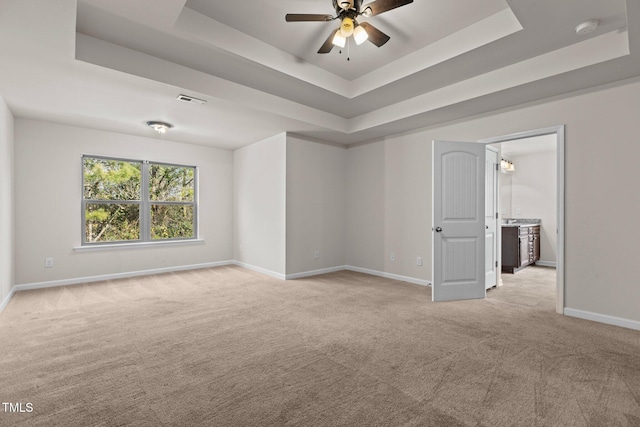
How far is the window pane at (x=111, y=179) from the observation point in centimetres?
530

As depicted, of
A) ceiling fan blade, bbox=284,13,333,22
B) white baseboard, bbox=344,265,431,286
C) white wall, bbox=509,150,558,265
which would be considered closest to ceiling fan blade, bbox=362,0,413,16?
ceiling fan blade, bbox=284,13,333,22

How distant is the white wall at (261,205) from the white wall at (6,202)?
3.47 meters

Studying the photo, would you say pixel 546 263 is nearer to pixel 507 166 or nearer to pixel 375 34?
pixel 507 166

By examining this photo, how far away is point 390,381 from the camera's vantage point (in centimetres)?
215

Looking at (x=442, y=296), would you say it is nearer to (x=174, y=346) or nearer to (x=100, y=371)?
(x=174, y=346)

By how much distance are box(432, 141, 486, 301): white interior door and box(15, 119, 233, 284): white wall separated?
4.78 metres

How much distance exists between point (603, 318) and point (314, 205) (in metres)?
4.15

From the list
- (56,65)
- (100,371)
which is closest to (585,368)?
(100,371)

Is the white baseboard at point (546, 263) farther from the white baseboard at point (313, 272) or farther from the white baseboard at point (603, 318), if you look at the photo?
the white baseboard at point (313, 272)

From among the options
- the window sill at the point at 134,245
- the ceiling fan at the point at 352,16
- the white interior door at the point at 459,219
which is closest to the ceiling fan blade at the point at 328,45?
the ceiling fan at the point at 352,16

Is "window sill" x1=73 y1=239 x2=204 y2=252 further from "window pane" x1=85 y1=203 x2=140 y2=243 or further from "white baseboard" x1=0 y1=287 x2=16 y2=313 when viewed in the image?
"white baseboard" x1=0 y1=287 x2=16 y2=313

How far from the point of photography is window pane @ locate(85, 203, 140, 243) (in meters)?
5.32

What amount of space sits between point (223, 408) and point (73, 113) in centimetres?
457

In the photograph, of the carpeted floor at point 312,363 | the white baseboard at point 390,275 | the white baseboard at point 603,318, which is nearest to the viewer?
the carpeted floor at point 312,363
